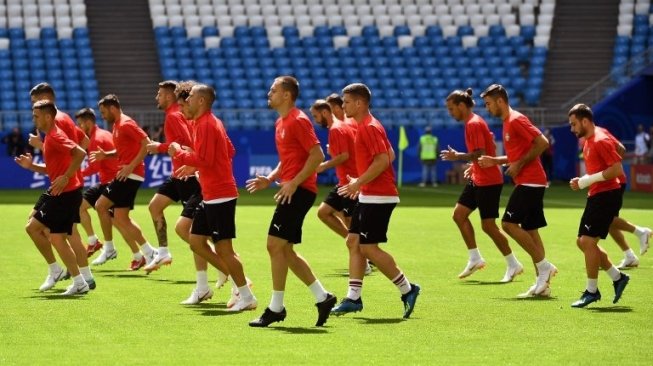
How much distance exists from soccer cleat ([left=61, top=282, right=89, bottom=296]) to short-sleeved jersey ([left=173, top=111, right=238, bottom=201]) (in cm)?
267

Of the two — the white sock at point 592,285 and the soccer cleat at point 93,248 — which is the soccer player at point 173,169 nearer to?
the soccer cleat at point 93,248

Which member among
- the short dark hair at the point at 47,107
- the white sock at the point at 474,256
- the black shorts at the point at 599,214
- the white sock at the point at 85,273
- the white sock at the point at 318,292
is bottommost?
the white sock at the point at 474,256

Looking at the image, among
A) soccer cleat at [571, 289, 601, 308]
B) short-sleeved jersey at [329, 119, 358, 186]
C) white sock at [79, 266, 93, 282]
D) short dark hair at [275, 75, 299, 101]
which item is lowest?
soccer cleat at [571, 289, 601, 308]

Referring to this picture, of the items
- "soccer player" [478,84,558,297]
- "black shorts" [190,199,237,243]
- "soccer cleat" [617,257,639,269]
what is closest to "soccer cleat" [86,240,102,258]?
"soccer player" [478,84,558,297]

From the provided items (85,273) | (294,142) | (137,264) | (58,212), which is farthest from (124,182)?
(294,142)

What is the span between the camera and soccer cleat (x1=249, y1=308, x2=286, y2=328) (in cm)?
1194

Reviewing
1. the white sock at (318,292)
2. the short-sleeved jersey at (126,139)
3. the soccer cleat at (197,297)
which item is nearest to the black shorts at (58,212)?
the soccer cleat at (197,297)

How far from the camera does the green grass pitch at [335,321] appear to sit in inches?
407

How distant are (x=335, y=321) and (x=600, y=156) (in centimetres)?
316

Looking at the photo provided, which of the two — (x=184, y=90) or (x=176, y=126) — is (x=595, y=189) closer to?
(x=184, y=90)

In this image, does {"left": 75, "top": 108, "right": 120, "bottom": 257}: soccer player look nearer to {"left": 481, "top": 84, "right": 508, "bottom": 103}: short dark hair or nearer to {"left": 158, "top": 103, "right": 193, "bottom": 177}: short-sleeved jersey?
{"left": 158, "top": 103, "right": 193, "bottom": 177}: short-sleeved jersey

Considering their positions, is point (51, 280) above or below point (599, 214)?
below

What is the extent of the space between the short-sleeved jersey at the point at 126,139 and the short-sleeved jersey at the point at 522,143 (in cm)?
493

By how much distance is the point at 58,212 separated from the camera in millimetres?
14578
